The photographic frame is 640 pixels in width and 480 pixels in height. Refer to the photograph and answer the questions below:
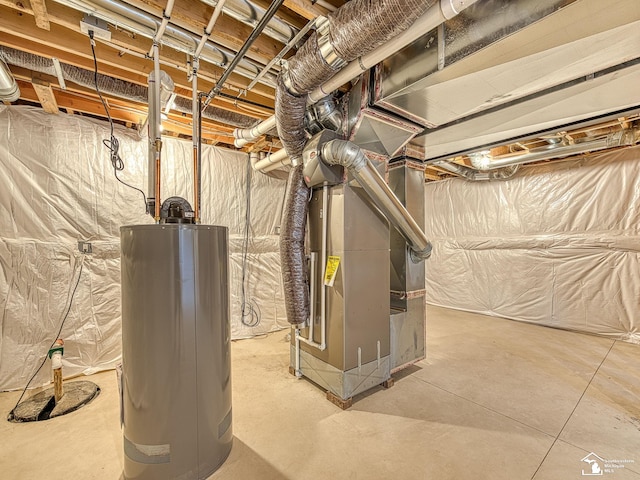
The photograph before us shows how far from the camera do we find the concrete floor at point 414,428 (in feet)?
4.97

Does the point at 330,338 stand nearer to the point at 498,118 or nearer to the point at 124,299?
the point at 124,299

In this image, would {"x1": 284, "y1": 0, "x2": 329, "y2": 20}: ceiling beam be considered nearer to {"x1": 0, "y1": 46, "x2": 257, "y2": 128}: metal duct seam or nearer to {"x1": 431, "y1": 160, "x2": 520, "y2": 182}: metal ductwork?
{"x1": 0, "y1": 46, "x2": 257, "y2": 128}: metal duct seam

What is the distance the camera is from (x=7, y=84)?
1886mm

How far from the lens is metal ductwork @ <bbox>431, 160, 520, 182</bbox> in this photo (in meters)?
4.19

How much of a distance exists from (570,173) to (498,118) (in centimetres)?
278

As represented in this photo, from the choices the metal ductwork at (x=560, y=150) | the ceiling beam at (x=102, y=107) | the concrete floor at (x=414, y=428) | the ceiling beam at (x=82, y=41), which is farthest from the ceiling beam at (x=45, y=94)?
the metal ductwork at (x=560, y=150)

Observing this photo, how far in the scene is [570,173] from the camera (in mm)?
3887

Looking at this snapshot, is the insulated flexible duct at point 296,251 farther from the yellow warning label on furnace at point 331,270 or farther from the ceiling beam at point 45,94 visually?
the ceiling beam at point 45,94

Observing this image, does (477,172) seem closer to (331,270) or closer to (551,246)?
(551,246)

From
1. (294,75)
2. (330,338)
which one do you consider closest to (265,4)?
(294,75)

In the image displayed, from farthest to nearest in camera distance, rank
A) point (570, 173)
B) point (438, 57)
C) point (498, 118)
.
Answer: point (570, 173) < point (498, 118) < point (438, 57)

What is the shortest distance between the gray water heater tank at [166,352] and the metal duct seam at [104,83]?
1504 millimetres

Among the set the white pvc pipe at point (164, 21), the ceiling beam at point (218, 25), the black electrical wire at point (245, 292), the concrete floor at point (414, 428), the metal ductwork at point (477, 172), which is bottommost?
the concrete floor at point (414, 428)

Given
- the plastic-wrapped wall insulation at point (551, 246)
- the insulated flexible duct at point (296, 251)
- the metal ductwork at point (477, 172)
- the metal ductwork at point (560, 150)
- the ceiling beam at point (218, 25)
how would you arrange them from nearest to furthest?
the ceiling beam at point (218, 25) < the insulated flexible duct at point (296, 251) < the metal ductwork at point (560, 150) < the plastic-wrapped wall insulation at point (551, 246) < the metal ductwork at point (477, 172)
